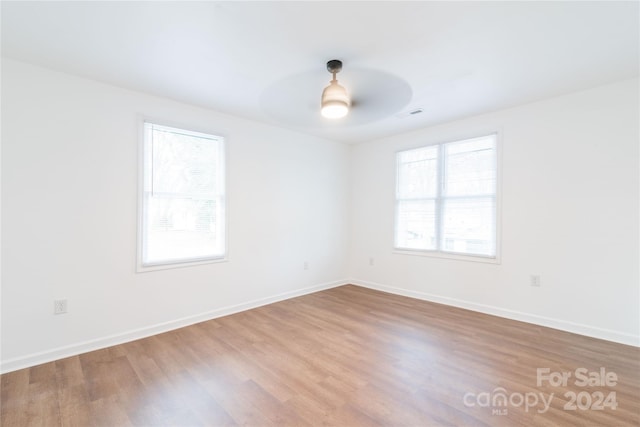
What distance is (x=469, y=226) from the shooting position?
3.75m

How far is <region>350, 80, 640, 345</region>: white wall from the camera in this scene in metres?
2.71

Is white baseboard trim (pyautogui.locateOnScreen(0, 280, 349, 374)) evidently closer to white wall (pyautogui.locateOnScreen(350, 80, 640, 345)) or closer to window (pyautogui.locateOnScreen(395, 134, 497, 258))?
window (pyautogui.locateOnScreen(395, 134, 497, 258))

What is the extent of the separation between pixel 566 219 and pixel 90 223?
478 cm

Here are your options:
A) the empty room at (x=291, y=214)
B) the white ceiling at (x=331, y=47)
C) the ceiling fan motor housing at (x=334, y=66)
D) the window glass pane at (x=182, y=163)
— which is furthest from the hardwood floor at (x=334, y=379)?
the ceiling fan motor housing at (x=334, y=66)

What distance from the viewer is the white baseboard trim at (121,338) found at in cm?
228

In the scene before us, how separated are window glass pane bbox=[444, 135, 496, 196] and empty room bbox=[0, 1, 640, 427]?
0.03 m

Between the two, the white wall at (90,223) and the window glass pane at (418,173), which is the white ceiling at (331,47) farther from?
the window glass pane at (418,173)

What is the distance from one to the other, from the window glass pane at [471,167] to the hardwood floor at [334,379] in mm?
1675

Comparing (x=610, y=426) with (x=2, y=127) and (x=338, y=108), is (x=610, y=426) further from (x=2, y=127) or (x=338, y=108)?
(x=2, y=127)

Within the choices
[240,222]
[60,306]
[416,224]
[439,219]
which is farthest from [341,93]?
[60,306]

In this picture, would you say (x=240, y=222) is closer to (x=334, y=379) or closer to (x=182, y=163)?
(x=182, y=163)

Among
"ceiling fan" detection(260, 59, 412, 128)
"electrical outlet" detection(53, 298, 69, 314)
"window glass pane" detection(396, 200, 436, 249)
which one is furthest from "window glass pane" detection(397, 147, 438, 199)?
"electrical outlet" detection(53, 298, 69, 314)

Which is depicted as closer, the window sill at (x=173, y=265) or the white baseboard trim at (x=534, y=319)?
the white baseboard trim at (x=534, y=319)

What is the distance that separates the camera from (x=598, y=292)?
2844 millimetres
